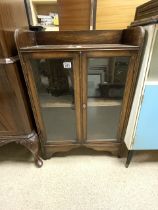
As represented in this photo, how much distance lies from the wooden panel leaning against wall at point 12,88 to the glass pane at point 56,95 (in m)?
0.12

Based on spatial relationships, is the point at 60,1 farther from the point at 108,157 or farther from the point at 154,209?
the point at 154,209

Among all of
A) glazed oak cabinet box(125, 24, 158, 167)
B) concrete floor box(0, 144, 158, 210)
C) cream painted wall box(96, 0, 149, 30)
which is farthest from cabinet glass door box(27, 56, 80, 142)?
cream painted wall box(96, 0, 149, 30)

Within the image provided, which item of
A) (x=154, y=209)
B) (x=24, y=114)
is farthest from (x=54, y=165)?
(x=154, y=209)

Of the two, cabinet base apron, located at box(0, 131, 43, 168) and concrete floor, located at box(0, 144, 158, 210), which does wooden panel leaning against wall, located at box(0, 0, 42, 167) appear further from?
concrete floor, located at box(0, 144, 158, 210)

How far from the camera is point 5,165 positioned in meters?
1.33

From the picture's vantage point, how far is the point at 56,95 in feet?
3.73

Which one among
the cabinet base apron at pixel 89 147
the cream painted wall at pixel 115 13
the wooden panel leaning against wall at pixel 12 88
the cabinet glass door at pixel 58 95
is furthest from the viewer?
the cabinet base apron at pixel 89 147

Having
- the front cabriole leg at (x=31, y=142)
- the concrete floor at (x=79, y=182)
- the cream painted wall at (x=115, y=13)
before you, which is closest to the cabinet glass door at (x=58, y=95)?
the front cabriole leg at (x=31, y=142)

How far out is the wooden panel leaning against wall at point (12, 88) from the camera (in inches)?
33.7

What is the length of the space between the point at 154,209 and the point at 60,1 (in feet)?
5.46

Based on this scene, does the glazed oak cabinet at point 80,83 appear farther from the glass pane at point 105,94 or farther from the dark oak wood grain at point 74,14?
the dark oak wood grain at point 74,14

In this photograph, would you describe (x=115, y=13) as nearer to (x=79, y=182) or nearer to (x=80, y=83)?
(x=80, y=83)

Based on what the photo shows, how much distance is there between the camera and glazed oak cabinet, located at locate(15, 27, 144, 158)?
895mm

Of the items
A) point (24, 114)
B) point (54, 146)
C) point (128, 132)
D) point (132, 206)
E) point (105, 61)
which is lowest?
point (132, 206)
